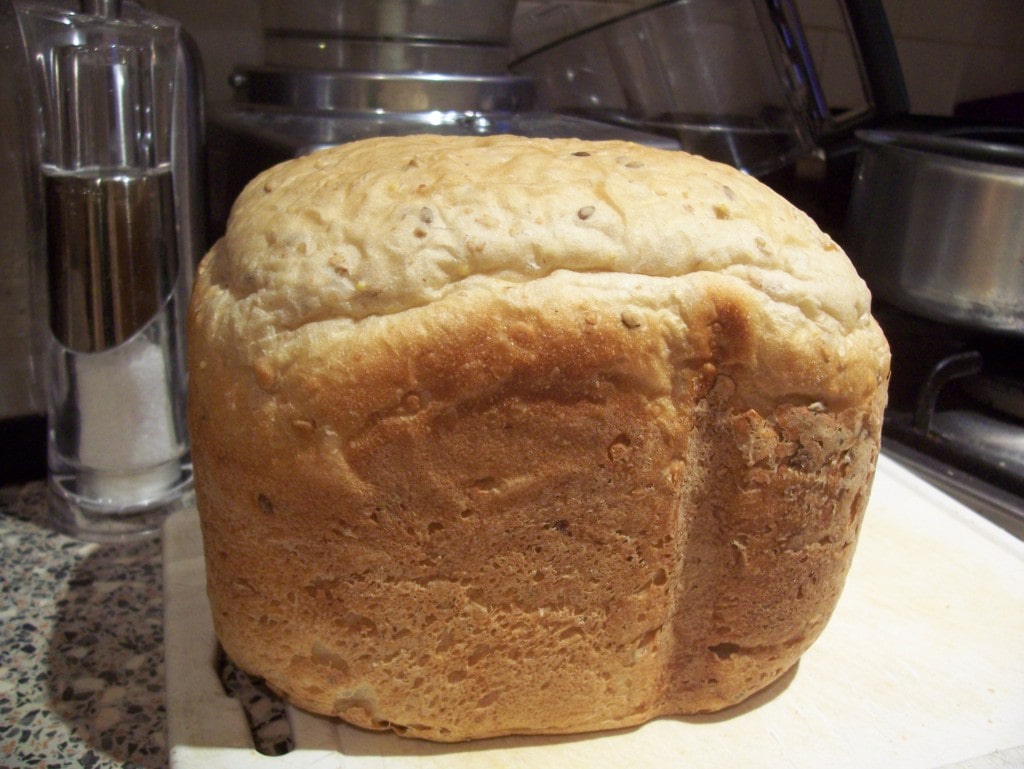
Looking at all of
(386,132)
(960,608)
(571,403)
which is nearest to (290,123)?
(386,132)

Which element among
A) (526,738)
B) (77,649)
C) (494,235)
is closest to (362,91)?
(494,235)

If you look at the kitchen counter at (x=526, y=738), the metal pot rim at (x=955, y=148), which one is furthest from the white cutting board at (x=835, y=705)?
the metal pot rim at (x=955, y=148)

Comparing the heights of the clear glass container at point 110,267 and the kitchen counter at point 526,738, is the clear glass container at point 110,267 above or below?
above

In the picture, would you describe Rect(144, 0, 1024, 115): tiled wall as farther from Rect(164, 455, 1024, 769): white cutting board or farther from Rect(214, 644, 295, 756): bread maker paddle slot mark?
Rect(214, 644, 295, 756): bread maker paddle slot mark

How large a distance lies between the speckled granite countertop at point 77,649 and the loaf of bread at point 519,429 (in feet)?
0.45

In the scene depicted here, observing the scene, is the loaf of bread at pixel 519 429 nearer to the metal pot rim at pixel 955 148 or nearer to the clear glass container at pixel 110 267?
the clear glass container at pixel 110 267

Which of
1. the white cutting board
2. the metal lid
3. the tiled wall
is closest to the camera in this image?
the white cutting board

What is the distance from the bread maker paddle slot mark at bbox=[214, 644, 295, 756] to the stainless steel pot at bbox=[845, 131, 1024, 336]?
1.27m

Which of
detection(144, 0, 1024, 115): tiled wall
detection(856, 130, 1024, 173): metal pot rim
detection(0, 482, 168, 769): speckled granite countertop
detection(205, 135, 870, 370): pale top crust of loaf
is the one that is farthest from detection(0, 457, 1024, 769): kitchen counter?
detection(144, 0, 1024, 115): tiled wall

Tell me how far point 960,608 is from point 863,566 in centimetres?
12

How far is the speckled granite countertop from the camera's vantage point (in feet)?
2.67

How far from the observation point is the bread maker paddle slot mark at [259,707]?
81cm

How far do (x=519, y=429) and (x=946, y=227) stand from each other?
42.4 inches

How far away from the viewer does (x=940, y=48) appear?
92.1 inches
